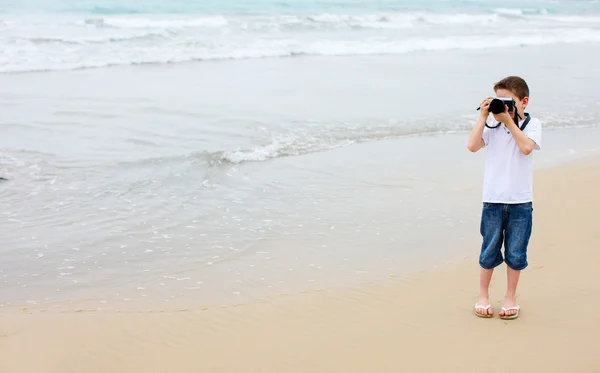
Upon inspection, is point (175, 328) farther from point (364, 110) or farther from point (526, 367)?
point (364, 110)

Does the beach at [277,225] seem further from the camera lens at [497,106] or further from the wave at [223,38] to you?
the wave at [223,38]

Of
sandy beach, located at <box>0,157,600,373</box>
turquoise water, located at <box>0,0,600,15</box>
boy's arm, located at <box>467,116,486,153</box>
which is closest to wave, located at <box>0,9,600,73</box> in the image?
turquoise water, located at <box>0,0,600,15</box>

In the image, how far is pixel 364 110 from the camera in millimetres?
10961

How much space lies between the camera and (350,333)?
3877 mm

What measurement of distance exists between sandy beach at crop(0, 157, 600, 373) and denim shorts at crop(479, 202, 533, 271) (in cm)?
35

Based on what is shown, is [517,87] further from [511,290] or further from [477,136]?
[511,290]

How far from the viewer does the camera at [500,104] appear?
369 centimetres

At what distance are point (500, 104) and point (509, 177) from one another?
436 mm

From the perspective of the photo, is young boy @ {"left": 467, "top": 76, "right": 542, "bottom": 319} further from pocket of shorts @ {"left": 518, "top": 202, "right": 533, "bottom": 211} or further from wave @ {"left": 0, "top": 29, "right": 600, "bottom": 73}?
wave @ {"left": 0, "top": 29, "right": 600, "bottom": 73}

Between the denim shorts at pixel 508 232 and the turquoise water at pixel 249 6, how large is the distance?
2969cm

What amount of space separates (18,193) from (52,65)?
34.9 feet

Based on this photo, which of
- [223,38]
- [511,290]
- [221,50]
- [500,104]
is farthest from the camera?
[223,38]

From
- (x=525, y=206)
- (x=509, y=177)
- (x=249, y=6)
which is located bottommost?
(x=525, y=206)

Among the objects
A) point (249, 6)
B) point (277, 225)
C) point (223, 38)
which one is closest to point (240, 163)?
point (277, 225)
